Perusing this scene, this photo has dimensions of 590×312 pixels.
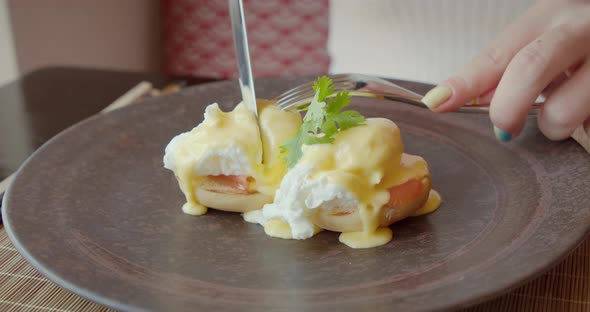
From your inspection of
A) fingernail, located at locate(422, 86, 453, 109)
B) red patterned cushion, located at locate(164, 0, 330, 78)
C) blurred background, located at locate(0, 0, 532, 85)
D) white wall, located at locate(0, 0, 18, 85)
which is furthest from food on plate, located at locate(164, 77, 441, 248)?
red patterned cushion, located at locate(164, 0, 330, 78)

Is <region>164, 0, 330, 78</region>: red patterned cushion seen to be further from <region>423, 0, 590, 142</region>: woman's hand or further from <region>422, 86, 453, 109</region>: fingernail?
<region>422, 86, 453, 109</region>: fingernail

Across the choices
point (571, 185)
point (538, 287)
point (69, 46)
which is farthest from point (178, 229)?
point (69, 46)

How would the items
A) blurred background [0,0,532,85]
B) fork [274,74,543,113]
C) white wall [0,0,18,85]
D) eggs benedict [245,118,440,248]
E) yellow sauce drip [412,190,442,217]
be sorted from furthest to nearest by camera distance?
white wall [0,0,18,85]
blurred background [0,0,532,85]
fork [274,74,543,113]
yellow sauce drip [412,190,442,217]
eggs benedict [245,118,440,248]

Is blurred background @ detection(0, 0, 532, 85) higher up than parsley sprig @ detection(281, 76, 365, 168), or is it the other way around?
parsley sprig @ detection(281, 76, 365, 168)

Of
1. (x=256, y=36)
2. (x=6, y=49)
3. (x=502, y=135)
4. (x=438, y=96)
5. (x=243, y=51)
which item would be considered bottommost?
(x=256, y=36)

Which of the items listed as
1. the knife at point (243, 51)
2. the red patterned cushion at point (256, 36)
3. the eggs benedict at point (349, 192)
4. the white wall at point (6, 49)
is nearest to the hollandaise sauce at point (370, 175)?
the eggs benedict at point (349, 192)

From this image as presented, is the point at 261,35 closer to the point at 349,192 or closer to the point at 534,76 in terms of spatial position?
the point at 534,76

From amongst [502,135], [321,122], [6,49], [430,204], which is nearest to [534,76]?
[502,135]
